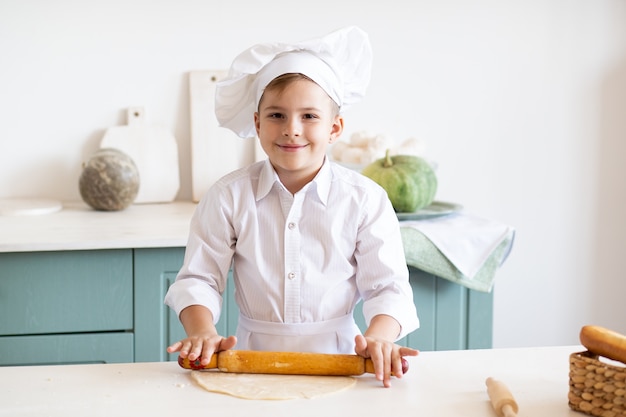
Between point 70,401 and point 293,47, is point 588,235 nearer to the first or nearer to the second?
point 293,47

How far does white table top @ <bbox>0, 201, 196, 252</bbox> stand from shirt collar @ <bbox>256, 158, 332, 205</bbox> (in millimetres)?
597

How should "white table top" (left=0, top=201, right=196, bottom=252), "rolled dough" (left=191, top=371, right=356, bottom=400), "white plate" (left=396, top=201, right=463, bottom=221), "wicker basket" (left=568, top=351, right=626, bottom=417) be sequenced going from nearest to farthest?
1. "wicker basket" (left=568, top=351, right=626, bottom=417)
2. "rolled dough" (left=191, top=371, right=356, bottom=400)
3. "white table top" (left=0, top=201, right=196, bottom=252)
4. "white plate" (left=396, top=201, right=463, bottom=221)

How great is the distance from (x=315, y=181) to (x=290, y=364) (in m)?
0.38

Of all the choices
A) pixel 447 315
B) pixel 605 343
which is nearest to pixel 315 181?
pixel 605 343

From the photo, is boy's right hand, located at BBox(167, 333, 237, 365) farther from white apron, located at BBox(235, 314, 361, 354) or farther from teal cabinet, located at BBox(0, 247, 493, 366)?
teal cabinet, located at BBox(0, 247, 493, 366)

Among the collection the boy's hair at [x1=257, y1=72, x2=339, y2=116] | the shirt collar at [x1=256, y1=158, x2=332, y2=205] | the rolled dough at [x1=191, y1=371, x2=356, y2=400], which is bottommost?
the rolled dough at [x1=191, y1=371, x2=356, y2=400]

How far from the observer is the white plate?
7.51ft

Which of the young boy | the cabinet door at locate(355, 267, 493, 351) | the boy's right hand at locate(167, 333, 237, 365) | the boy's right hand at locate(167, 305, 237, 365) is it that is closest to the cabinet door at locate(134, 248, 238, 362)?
the cabinet door at locate(355, 267, 493, 351)

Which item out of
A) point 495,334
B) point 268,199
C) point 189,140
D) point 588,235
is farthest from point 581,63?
point 268,199

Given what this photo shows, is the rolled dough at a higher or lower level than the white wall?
lower

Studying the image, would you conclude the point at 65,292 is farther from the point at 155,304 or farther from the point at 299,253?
the point at 299,253

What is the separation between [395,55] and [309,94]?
53.5 inches

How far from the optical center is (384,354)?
1238 millimetres

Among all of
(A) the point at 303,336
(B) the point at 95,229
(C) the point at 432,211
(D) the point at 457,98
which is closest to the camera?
(A) the point at 303,336
